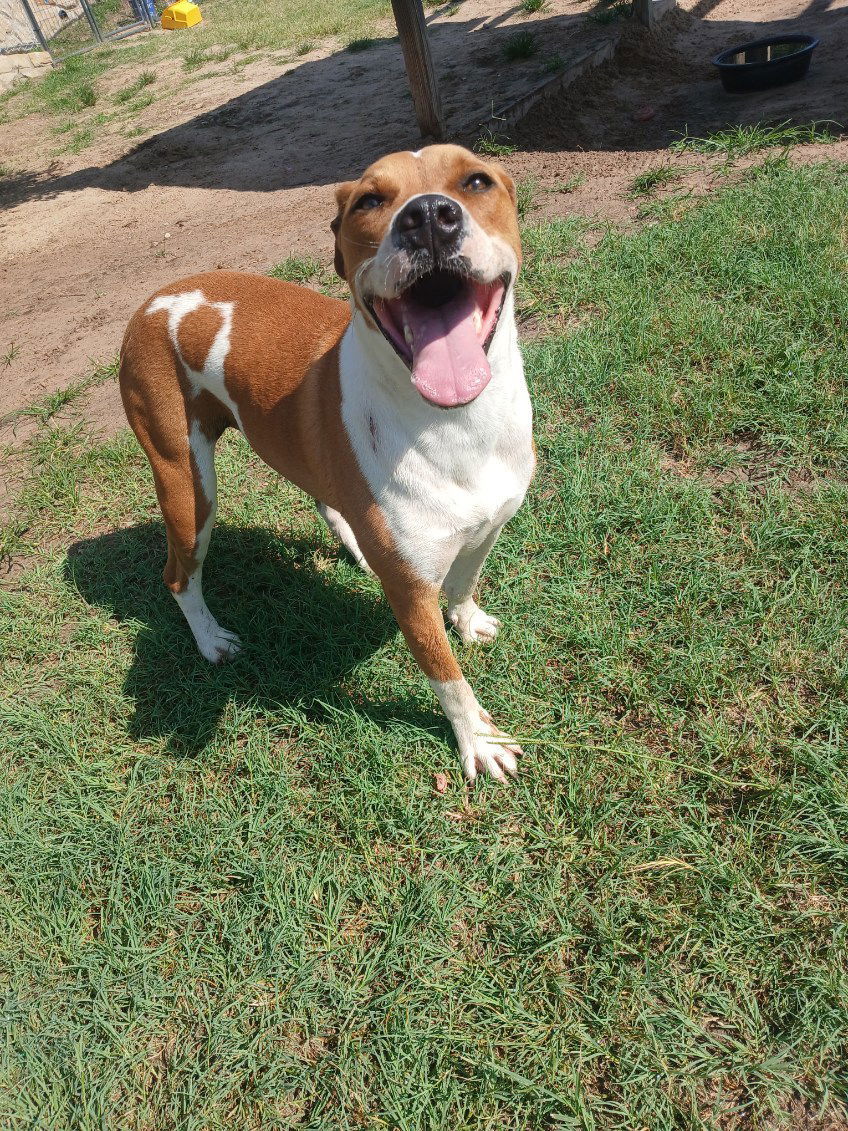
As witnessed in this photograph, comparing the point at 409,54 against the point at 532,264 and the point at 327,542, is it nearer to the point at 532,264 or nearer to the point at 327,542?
the point at 532,264

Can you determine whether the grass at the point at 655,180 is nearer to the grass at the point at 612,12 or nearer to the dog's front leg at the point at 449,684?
the grass at the point at 612,12

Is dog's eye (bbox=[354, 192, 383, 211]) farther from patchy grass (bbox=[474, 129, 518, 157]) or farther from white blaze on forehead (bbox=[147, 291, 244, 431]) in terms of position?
patchy grass (bbox=[474, 129, 518, 157])

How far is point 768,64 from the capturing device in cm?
656

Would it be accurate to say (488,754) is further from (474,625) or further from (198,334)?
(198,334)

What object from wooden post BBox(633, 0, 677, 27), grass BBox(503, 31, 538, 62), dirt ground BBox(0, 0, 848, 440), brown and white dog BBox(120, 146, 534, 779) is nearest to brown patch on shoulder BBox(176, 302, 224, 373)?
brown and white dog BBox(120, 146, 534, 779)

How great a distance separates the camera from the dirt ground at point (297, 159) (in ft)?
20.6

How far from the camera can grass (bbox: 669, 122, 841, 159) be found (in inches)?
225

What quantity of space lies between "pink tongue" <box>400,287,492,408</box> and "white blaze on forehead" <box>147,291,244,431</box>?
1.11 m

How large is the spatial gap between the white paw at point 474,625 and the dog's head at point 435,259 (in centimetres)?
130

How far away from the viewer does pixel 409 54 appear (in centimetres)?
709

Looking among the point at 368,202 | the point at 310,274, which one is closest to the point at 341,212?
the point at 368,202

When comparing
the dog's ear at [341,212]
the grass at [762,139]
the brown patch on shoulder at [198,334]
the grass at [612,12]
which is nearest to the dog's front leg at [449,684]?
the dog's ear at [341,212]

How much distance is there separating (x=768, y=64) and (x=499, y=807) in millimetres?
7156

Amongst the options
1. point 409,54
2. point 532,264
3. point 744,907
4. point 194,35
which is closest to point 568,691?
point 744,907
